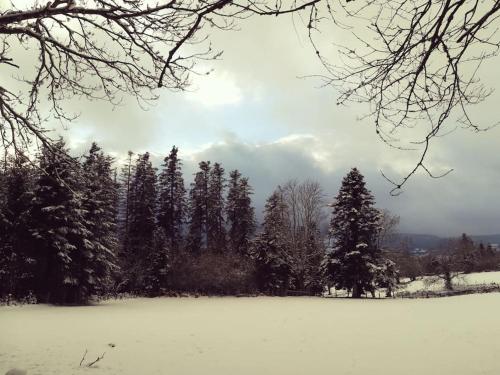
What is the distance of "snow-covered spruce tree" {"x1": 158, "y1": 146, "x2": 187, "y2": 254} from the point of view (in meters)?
Answer: 48.1

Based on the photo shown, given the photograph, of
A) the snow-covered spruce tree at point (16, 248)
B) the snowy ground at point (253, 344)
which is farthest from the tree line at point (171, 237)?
the snowy ground at point (253, 344)

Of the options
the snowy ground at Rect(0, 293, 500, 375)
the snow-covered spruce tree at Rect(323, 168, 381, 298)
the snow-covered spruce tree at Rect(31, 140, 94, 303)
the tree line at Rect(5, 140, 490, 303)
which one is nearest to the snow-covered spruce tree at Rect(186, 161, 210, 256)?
the tree line at Rect(5, 140, 490, 303)

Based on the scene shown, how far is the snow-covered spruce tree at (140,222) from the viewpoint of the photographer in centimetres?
3528

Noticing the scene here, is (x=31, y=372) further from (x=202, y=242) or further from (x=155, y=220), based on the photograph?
(x=202, y=242)

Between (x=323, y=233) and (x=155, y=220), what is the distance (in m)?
17.3

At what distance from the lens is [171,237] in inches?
1848

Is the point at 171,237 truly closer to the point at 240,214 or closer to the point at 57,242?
the point at 240,214

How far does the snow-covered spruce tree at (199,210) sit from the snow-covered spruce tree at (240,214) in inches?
113

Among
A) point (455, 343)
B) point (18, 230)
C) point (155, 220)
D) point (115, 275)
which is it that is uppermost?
point (155, 220)

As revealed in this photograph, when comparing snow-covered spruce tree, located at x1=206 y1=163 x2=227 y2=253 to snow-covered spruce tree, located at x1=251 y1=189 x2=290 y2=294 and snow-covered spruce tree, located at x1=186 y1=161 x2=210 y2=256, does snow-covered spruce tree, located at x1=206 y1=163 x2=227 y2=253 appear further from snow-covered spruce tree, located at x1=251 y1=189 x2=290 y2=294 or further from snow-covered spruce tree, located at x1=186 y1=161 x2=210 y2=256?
snow-covered spruce tree, located at x1=251 y1=189 x2=290 y2=294

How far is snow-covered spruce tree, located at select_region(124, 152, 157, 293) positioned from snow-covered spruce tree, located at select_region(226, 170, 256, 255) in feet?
30.1

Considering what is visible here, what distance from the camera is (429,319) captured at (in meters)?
17.9

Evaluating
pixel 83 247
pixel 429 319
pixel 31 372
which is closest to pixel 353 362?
pixel 31 372

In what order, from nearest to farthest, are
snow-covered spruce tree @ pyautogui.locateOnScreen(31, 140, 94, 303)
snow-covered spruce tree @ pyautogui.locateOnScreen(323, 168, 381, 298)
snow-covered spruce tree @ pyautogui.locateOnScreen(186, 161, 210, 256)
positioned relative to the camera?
snow-covered spruce tree @ pyautogui.locateOnScreen(31, 140, 94, 303) < snow-covered spruce tree @ pyautogui.locateOnScreen(323, 168, 381, 298) < snow-covered spruce tree @ pyautogui.locateOnScreen(186, 161, 210, 256)
